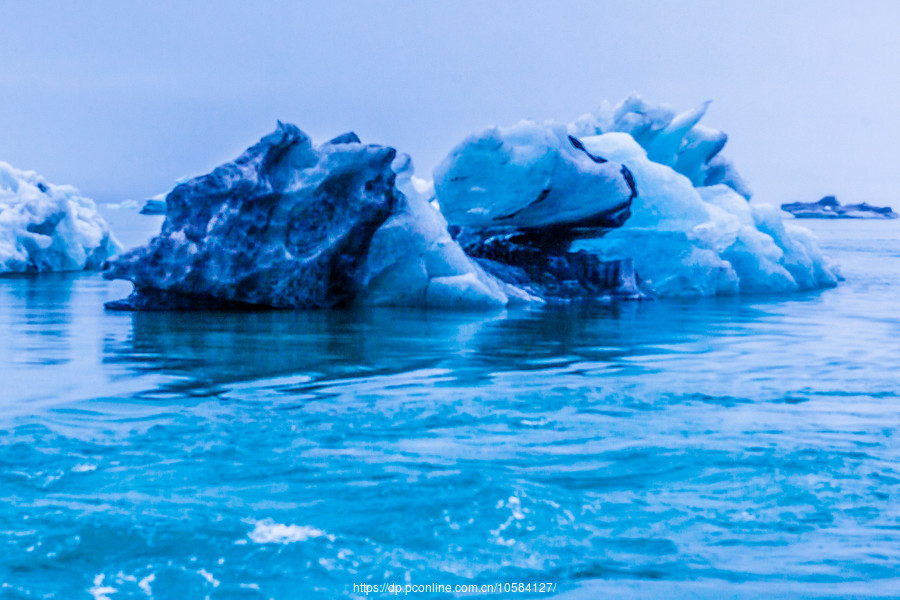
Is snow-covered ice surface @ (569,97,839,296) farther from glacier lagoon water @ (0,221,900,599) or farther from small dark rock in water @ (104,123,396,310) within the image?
glacier lagoon water @ (0,221,900,599)

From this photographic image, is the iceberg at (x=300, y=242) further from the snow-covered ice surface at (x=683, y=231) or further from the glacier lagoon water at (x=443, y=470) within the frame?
the glacier lagoon water at (x=443, y=470)

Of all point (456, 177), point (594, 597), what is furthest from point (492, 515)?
point (456, 177)

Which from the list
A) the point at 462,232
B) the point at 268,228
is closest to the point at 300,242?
the point at 268,228

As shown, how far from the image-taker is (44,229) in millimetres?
18703

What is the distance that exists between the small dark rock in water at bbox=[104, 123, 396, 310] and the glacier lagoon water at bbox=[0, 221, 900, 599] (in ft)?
9.27

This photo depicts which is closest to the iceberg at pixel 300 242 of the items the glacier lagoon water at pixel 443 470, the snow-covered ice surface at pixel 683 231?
the snow-covered ice surface at pixel 683 231

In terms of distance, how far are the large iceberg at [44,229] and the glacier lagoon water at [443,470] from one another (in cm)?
1089

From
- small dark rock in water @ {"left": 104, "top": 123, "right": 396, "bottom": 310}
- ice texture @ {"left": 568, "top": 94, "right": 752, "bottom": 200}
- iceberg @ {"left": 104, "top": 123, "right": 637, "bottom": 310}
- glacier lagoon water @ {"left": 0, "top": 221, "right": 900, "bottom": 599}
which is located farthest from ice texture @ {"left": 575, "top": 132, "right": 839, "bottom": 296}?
glacier lagoon water @ {"left": 0, "top": 221, "right": 900, "bottom": 599}

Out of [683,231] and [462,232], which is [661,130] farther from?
[462,232]

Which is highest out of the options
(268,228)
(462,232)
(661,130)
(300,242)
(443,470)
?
(661,130)

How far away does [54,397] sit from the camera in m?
5.72

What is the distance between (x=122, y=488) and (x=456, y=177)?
9.23 metres

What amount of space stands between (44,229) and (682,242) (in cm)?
1134

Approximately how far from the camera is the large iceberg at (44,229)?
1792 cm
